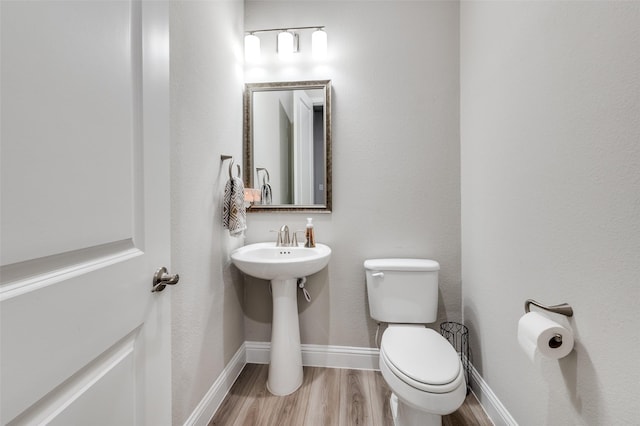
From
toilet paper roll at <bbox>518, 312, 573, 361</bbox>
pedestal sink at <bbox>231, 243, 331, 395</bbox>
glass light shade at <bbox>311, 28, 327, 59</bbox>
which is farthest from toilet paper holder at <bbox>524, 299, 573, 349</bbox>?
glass light shade at <bbox>311, 28, 327, 59</bbox>

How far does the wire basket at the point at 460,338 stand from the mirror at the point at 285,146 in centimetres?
110

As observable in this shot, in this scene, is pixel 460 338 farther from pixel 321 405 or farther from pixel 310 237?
pixel 310 237

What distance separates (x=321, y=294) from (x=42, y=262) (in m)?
1.66

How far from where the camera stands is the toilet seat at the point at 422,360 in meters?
1.18

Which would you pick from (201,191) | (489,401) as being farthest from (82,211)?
(489,401)

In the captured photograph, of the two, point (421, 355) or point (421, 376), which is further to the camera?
point (421, 355)

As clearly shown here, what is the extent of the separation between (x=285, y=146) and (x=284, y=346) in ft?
4.18

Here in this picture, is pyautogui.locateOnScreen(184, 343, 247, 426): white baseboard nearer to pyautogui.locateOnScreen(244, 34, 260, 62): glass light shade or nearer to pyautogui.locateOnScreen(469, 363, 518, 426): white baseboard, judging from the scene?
pyautogui.locateOnScreen(469, 363, 518, 426): white baseboard

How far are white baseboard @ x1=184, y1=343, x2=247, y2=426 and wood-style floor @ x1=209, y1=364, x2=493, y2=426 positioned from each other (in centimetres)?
4

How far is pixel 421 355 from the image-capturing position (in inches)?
52.9

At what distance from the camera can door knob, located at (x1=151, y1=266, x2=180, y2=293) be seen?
815 millimetres

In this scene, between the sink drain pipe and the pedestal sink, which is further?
the sink drain pipe

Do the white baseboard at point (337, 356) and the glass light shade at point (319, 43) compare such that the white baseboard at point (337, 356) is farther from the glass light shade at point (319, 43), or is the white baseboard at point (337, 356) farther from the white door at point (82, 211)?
the glass light shade at point (319, 43)

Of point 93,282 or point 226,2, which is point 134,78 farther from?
point 226,2
